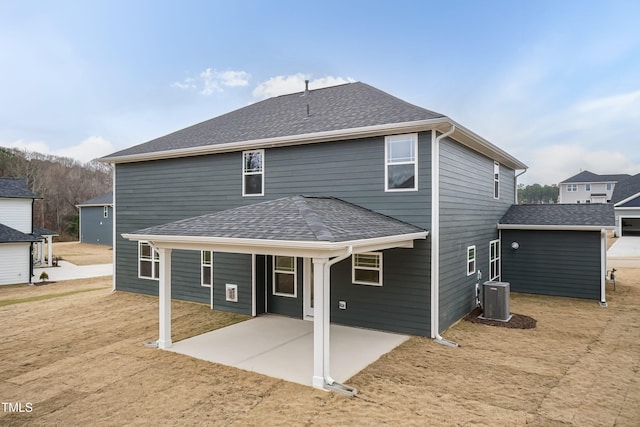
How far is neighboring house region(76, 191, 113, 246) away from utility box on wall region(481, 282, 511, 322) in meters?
31.4

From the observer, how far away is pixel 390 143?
821 centimetres

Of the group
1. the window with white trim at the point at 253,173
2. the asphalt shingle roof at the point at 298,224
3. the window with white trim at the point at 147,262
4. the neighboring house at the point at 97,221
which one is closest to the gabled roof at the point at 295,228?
the asphalt shingle roof at the point at 298,224

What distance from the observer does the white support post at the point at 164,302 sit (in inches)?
278

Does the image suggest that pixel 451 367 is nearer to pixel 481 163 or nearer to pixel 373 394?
pixel 373 394

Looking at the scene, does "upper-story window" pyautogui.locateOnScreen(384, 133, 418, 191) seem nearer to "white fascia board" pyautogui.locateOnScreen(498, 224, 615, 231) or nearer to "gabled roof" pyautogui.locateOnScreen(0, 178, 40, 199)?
"white fascia board" pyautogui.locateOnScreen(498, 224, 615, 231)

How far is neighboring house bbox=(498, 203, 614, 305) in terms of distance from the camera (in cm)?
1116

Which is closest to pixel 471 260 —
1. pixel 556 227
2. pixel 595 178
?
pixel 556 227

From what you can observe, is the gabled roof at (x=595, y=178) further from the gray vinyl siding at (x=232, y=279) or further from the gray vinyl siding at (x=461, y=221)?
the gray vinyl siding at (x=232, y=279)

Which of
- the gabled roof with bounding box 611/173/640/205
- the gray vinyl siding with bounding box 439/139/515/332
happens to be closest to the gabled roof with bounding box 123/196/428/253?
the gray vinyl siding with bounding box 439/139/515/332

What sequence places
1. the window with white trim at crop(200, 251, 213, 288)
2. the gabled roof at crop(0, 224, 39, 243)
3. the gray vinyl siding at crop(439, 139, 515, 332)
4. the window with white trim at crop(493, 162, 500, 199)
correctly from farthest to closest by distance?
the gabled roof at crop(0, 224, 39, 243)
the window with white trim at crop(493, 162, 500, 199)
the window with white trim at crop(200, 251, 213, 288)
the gray vinyl siding at crop(439, 139, 515, 332)

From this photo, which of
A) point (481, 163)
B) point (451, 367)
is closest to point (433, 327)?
point (451, 367)

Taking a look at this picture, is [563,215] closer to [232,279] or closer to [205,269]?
[232,279]

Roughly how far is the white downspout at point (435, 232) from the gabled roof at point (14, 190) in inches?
704

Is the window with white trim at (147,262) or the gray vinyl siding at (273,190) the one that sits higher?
the gray vinyl siding at (273,190)
